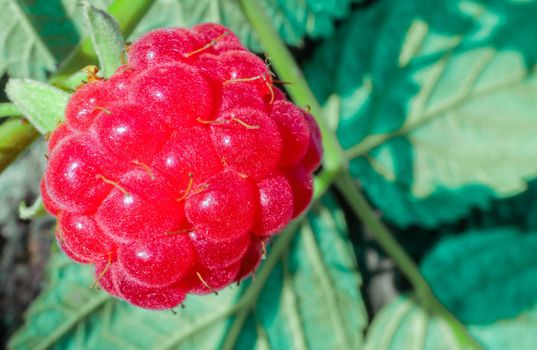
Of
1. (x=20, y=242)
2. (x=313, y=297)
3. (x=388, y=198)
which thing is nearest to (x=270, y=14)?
(x=388, y=198)

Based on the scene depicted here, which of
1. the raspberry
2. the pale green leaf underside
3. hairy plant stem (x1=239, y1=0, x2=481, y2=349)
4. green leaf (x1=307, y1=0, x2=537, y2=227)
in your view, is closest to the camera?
the raspberry

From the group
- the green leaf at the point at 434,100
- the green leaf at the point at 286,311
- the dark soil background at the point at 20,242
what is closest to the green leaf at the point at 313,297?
the green leaf at the point at 286,311

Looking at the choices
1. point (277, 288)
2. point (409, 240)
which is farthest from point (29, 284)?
point (409, 240)

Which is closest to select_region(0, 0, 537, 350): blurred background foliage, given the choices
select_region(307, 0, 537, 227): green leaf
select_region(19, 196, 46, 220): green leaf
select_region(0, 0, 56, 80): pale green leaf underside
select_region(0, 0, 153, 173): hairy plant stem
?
select_region(307, 0, 537, 227): green leaf

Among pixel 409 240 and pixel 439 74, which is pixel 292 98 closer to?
pixel 439 74

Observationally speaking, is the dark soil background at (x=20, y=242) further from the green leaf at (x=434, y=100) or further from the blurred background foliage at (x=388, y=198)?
the green leaf at (x=434, y=100)

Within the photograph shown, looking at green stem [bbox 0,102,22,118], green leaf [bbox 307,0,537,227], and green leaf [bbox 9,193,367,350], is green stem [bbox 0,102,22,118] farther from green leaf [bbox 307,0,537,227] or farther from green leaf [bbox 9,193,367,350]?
green leaf [bbox 307,0,537,227]

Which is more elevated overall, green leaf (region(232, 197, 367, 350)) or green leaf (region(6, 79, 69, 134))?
green leaf (region(6, 79, 69, 134))
